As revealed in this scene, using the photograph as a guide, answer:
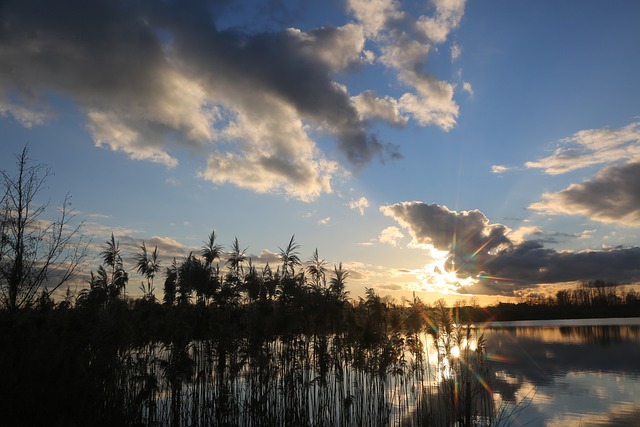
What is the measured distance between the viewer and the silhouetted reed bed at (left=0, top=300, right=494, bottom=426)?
743 centimetres

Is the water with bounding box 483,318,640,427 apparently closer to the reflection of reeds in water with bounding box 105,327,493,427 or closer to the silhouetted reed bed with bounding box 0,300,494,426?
the reflection of reeds in water with bounding box 105,327,493,427

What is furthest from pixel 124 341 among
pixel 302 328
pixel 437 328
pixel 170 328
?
pixel 437 328

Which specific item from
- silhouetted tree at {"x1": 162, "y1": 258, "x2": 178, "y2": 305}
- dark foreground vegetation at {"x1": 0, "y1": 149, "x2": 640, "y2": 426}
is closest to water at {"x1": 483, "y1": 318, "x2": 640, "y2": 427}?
dark foreground vegetation at {"x1": 0, "y1": 149, "x2": 640, "y2": 426}

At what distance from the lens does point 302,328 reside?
45.9ft

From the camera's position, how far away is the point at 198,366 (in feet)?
43.0

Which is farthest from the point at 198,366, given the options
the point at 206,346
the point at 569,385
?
the point at 569,385

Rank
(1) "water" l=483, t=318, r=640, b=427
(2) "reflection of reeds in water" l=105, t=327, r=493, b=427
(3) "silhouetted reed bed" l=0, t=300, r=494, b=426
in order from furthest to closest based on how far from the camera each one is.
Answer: (1) "water" l=483, t=318, r=640, b=427 → (2) "reflection of reeds in water" l=105, t=327, r=493, b=427 → (3) "silhouetted reed bed" l=0, t=300, r=494, b=426

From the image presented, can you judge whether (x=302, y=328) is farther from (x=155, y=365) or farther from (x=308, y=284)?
(x=155, y=365)

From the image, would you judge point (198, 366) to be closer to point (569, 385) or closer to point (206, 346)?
point (206, 346)

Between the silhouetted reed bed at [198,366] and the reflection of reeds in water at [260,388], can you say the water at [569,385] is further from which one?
the silhouetted reed bed at [198,366]

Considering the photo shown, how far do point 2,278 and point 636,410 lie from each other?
814 inches

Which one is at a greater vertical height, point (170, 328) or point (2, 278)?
point (2, 278)

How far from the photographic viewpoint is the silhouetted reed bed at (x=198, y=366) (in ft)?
24.4

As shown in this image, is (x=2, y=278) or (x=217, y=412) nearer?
(x=217, y=412)
